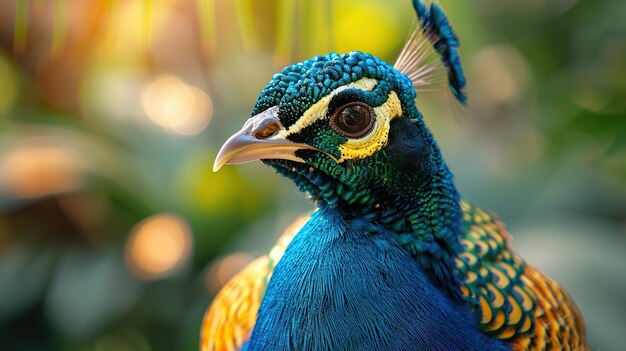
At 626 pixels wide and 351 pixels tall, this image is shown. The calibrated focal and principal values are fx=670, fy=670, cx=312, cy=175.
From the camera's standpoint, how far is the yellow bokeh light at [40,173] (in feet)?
9.99

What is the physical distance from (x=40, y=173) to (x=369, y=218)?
87.7 inches

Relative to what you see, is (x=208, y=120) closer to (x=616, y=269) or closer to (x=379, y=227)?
(x=616, y=269)

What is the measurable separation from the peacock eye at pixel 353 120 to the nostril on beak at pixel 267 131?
105mm

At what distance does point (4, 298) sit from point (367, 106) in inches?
97.9

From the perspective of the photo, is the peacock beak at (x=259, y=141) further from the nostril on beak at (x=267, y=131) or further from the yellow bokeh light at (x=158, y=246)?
the yellow bokeh light at (x=158, y=246)

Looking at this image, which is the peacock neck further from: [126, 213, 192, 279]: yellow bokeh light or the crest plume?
[126, 213, 192, 279]: yellow bokeh light

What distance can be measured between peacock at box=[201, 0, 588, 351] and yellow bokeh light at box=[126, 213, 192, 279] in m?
1.68

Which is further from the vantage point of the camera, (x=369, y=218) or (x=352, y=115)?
(x=369, y=218)

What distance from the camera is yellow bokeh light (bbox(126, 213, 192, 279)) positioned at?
121 inches

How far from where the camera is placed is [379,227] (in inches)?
52.8

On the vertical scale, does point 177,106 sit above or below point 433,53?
below

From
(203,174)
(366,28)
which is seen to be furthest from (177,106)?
(366,28)

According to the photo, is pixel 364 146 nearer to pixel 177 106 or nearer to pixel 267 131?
pixel 267 131

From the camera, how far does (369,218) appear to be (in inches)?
52.6
